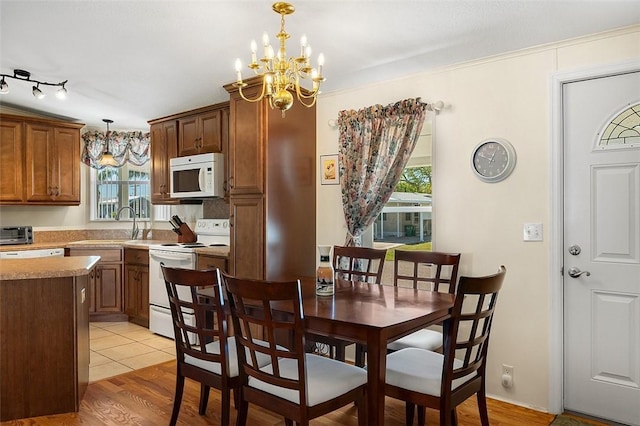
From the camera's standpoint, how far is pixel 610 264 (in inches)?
103

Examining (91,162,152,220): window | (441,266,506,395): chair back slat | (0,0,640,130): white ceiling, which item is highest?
(0,0,640,130): white ceiling

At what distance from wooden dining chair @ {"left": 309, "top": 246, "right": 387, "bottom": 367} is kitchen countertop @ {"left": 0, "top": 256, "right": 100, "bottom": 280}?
59.9 inches

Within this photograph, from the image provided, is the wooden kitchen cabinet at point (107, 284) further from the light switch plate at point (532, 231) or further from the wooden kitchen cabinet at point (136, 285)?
the light switch plate at point (532, 231)

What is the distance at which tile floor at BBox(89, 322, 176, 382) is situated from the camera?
3547 mm

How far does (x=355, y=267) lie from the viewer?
136 inches

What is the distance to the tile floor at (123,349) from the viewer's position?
3.55 metres

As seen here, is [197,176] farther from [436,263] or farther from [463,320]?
[463,320]

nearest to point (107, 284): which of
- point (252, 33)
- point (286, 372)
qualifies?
point (252, 33)

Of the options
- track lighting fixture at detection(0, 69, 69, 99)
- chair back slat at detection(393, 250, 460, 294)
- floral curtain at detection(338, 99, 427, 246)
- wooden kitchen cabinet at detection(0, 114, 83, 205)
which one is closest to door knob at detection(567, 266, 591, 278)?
chair back slat at detection(393, 250, 460, 294)

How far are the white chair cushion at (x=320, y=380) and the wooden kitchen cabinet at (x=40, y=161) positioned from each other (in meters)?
4.12

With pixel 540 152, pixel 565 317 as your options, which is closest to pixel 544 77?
pixel 540 152

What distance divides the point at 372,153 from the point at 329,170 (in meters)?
0.55

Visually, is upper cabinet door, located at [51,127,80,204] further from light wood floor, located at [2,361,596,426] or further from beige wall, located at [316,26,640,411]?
beige wall, located at [316,26,640,411]

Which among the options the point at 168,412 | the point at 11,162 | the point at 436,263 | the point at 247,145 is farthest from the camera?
the point at 11,162
